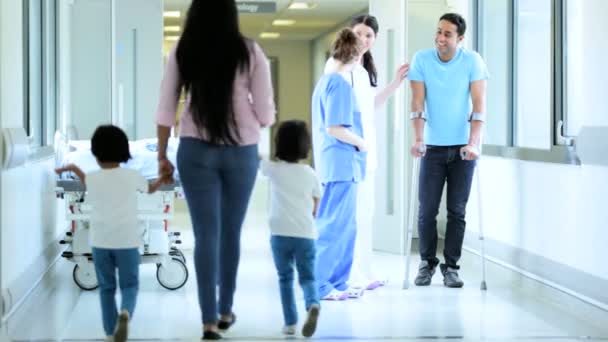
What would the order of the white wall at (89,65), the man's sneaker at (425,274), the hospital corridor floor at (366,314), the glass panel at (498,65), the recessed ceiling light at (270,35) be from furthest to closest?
the recessed ceiling light at (270,35)
the white wall at (89,65)
the glass panel at (498,65)
the man's sneaker at (425,274)
the hospital corridor floor at (366,314)

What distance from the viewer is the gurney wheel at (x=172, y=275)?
244 inches

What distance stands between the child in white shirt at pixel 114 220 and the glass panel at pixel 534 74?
Answer: 266cm

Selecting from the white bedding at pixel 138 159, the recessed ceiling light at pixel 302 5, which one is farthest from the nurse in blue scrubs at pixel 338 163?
the recessed ceiling light at pixel 302 5

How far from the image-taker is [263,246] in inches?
352

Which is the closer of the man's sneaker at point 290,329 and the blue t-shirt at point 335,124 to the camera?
Answer: the man's sneaker at point 290,329

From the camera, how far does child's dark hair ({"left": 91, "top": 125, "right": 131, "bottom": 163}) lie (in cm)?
412

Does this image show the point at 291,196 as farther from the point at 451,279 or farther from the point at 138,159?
the point at 451,279

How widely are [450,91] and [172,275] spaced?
1.89 meters

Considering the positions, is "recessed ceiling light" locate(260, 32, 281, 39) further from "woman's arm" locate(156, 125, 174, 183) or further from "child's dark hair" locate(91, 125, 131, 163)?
"child's dark hair" locate(91, 125, 131, 163)

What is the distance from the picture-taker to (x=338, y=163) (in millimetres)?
5699

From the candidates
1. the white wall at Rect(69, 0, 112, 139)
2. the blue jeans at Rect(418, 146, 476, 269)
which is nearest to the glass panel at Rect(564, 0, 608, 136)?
A: the blue jeans at Rect(418, 146, 476, 269)

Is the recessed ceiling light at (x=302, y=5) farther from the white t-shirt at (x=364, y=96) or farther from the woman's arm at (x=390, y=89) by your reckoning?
the white t-shirt at (x=364, y=96)

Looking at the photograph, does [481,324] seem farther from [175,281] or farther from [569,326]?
[175,281]

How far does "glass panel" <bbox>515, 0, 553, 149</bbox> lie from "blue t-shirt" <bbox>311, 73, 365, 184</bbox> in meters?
1.06
